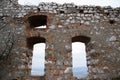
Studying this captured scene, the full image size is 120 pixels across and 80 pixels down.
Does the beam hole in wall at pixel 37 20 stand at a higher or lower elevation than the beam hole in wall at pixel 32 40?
higher

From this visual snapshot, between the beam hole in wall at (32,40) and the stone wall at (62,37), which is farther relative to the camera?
the beam hole in wall at (32,40)

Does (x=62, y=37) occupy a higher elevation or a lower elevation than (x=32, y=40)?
higher

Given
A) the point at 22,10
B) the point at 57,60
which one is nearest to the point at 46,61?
the point at 57,60

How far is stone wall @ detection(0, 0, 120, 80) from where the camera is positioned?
7484mm

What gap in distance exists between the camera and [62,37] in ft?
26.2

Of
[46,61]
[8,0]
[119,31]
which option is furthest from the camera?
[8,0]

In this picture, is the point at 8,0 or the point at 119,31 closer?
the point at 119,31

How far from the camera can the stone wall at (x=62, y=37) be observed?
7.48 meters

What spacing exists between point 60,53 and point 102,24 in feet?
7.96

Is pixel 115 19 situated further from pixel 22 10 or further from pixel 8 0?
pixel 8 0

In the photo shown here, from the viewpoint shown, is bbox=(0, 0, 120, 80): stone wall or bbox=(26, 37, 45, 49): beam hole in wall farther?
bbox=(26, 37, 45, 49): beam hole in wall

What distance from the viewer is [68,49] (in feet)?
25.4

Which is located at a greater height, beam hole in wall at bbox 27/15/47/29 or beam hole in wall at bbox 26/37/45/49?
beam hole in wall at bbox 27/15/47/29

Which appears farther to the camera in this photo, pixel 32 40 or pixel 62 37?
pixel 32 40
